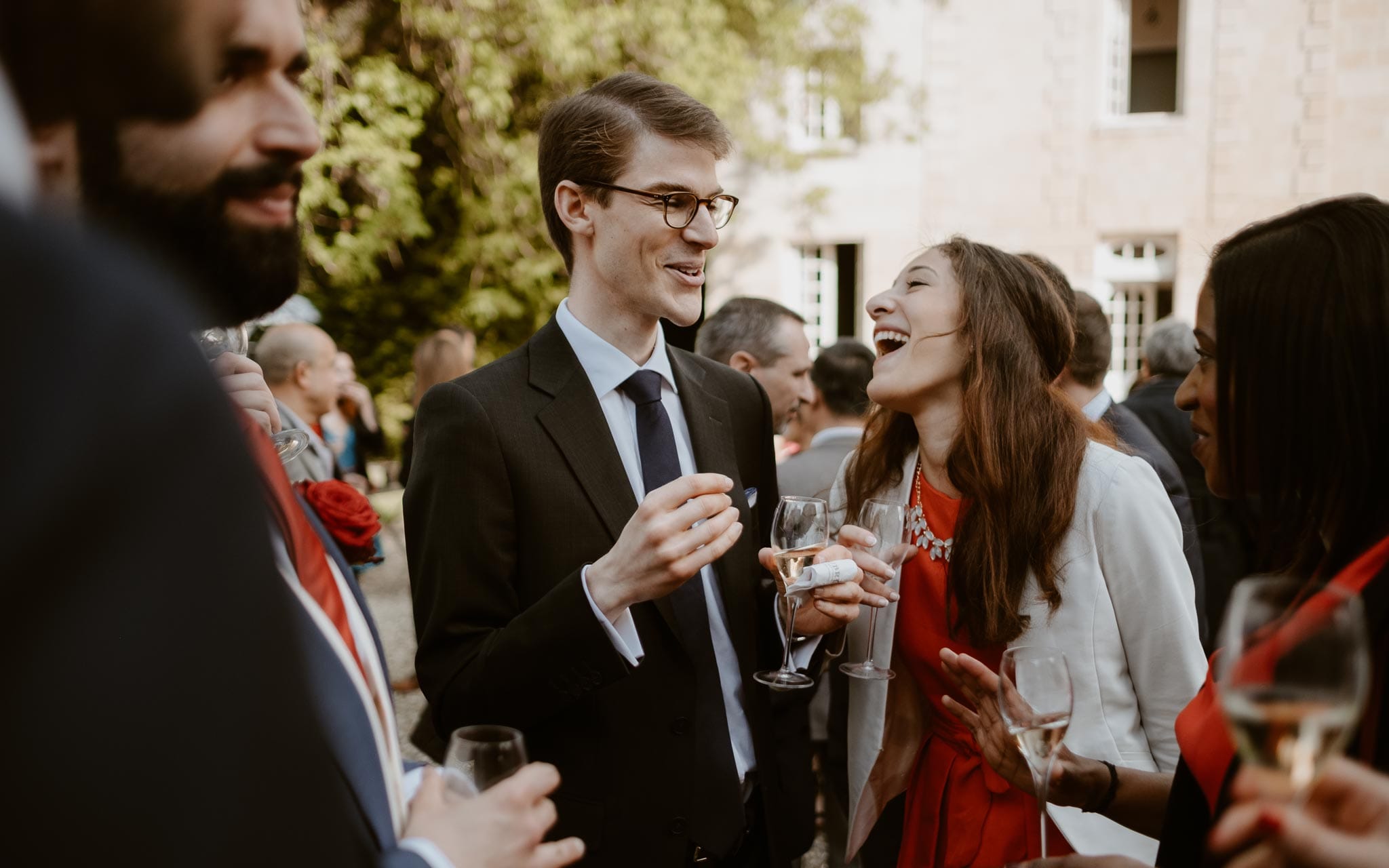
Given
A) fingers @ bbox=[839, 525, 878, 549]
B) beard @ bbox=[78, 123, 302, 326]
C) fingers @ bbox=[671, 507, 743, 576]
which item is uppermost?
beard @ bbox=[78, 123, 302, 326]

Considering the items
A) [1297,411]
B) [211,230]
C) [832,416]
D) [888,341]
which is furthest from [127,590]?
[832,416]

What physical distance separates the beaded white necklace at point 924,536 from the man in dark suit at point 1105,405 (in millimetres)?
1602

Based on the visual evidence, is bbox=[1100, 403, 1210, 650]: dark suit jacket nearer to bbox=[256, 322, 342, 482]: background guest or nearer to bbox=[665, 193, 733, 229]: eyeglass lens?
bbox=[665, 193, 733, 229]: eyeglass lens

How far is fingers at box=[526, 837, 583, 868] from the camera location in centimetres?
110

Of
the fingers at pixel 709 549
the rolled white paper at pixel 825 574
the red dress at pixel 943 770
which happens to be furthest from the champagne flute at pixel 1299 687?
the red dress at pixel 943 770

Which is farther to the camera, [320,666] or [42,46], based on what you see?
[320,666]

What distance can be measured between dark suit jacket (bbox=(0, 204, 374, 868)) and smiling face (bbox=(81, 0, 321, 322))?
A: 0.52ft

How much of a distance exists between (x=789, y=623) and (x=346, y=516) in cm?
194

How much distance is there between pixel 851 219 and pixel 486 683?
15.1 meters

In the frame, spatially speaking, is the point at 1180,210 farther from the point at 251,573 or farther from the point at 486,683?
the point at 251,573

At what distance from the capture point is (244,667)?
0.52 metres

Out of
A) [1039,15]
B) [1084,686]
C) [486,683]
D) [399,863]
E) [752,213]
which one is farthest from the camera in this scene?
[752,213]

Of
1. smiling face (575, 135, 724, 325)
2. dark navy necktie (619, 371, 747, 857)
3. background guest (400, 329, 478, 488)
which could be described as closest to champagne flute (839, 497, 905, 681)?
dark navy necktie (619, 371, 747, 857)

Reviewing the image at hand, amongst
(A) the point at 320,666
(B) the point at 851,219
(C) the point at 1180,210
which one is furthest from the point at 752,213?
(A) the point at 320,666
